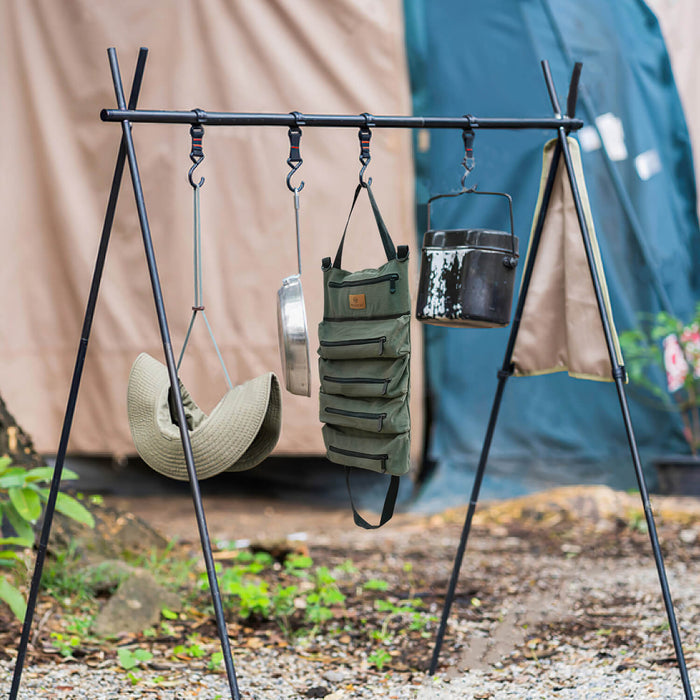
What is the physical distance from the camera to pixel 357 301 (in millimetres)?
1917

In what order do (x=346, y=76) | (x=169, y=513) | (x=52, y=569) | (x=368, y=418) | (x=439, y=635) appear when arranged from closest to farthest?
(x=368, y=418)
(x=439, y=635)
(x=52, y=569)
(x=346, y=76)
(x=169, y=513)

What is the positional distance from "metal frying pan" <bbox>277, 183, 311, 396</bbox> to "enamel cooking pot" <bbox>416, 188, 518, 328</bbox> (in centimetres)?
33

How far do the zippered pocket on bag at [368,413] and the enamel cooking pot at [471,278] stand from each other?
0.24 metres

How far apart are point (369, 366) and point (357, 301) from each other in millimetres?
149

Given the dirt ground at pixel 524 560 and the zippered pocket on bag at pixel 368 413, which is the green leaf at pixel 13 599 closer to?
the zippered pocket on bag at pixel 368 413

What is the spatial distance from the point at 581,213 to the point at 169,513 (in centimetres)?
294

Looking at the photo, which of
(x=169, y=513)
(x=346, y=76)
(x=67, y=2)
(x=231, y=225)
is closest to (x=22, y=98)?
(x=67, y=2)

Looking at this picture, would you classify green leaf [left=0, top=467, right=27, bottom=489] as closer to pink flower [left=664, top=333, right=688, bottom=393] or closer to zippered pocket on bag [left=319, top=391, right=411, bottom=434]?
zippered pocket on bag [left=319, top=391, right=411, bottom=434]

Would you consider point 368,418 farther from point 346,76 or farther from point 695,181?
point 695,181

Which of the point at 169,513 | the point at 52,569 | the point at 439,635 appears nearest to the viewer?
the point at 439,635

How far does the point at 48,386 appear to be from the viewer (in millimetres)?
4148

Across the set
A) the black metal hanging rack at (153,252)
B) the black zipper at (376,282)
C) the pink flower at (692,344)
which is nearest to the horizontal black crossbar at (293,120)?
the black metal hanging rack at (153,252)

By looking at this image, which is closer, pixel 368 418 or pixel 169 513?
pixel 368 418

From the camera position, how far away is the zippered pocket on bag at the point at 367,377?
1.84 meters
